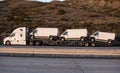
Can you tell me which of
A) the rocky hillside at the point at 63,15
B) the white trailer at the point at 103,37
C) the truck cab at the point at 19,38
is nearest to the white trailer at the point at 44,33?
the truck cab at the point at 19,38

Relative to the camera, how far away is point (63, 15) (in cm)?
8094

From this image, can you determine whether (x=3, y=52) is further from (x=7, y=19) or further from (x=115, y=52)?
(x=7, y=19)

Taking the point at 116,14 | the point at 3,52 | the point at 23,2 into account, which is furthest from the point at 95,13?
the point at 3,52

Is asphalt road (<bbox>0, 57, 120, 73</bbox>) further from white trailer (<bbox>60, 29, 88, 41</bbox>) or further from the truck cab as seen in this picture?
white trailer (<bbox>60, 29, 88, 41</bbox>)

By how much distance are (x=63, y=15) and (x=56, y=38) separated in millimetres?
31768

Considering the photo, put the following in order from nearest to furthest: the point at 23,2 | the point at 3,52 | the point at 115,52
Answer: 1. the point at 115,52
2. the point at 3,52
3. the point at 23,2

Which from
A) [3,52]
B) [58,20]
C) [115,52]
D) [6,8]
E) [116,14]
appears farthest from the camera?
[6,8]

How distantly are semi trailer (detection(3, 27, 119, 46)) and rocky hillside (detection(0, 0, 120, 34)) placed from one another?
14.3 m

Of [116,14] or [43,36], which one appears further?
[116,14]

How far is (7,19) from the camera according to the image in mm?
75812

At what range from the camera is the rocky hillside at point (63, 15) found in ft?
222

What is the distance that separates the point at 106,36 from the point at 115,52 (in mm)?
20649

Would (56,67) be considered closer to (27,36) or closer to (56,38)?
(27,36)

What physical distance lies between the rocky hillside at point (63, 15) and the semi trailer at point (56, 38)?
14.3 m
